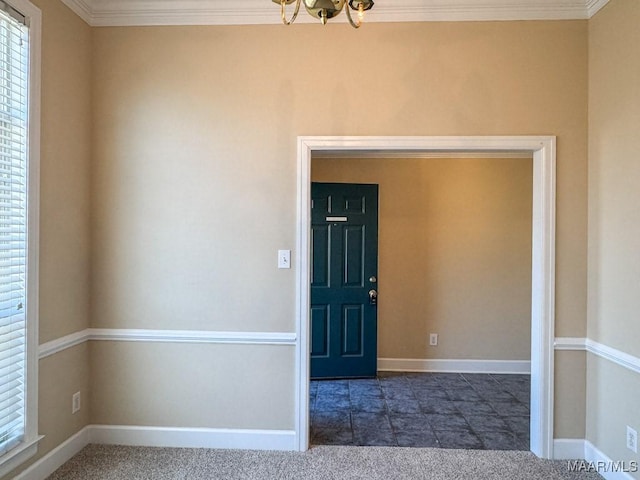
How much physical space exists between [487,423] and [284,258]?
2.12 m

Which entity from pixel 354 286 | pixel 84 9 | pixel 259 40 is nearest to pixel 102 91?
pixel 84 9

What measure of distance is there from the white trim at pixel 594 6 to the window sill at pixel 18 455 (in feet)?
13.5

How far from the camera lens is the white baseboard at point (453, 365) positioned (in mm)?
4285

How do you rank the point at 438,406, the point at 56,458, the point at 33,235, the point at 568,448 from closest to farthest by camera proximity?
the point at 33,235, the point at 56,458, the point at 568,448, the point at 438,406

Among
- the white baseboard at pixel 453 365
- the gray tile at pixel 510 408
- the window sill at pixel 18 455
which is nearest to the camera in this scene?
the window sill at pixel 18 455

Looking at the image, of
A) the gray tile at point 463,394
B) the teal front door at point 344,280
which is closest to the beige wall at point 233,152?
the gray tile at point 463,394

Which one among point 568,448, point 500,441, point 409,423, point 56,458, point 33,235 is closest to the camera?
point 33,235

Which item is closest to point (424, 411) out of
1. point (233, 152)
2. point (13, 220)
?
point (233, 152)

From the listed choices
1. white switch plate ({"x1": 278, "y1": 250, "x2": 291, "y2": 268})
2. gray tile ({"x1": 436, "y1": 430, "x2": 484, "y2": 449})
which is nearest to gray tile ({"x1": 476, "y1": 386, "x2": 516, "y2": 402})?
gray tile ({"x1": 436, "y1": 430, "x2": 484, "y2": 449})

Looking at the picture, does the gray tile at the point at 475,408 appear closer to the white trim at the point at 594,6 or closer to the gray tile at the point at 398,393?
the gray tile at the point at 398,393

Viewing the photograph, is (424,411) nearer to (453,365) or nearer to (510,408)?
(510,408)

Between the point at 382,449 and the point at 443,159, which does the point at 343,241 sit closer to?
the point at 443,159

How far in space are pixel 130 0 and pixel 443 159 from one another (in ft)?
10.7

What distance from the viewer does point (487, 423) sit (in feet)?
10.1
